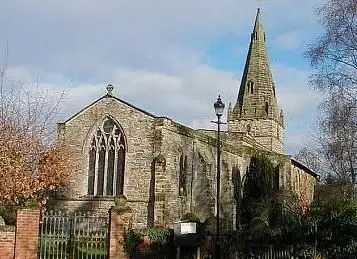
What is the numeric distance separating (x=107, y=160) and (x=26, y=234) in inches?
676

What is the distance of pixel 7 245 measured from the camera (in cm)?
1744

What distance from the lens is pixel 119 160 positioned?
1357 inches

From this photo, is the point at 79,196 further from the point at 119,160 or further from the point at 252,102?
the point at 252,102

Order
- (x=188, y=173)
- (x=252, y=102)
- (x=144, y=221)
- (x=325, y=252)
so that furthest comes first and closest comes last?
(x=252, y=102), (x=188, y=173), (x=144, y=221), (x=325, y=252)

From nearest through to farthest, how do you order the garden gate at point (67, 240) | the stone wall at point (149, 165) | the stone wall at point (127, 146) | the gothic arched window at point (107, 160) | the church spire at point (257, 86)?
1. the garden gate at point (67, 240)
2. the stone wall at point (149, 165)
3. the stone wall at point (127, 146)
4. the gothic arched window at point (107, 160)
5. the church spire at point (257, 86)

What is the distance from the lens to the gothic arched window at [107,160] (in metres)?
34.3

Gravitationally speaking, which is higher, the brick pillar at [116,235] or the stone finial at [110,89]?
the stone finial at [110,89]

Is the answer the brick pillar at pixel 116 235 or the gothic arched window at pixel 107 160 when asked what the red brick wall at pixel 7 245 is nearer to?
the brick pillar at pixel 116 235

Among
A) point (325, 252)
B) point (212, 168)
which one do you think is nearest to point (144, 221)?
point (212, 168)

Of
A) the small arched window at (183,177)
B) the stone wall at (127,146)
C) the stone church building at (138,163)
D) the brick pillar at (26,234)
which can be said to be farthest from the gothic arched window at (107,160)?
the brick pillar at (26,234)

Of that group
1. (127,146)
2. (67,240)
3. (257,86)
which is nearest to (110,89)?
(127,146)

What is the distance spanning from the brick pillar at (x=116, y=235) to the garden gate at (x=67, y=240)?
67cm

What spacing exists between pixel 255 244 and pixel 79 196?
16699mm

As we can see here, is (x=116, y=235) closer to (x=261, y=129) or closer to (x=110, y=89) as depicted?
(x=110, y=89)
